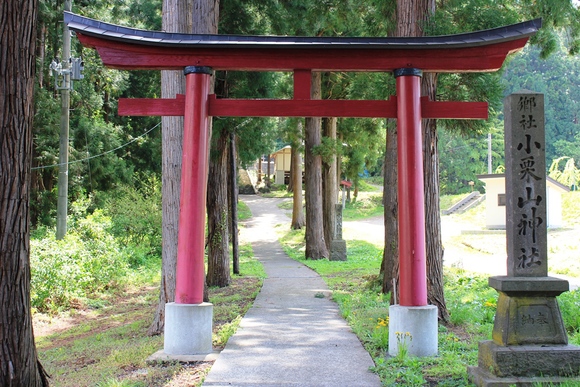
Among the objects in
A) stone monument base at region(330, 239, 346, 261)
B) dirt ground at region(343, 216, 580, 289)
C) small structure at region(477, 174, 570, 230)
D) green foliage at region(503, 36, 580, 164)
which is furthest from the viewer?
green foliage at region(503, 36, 580, 164)

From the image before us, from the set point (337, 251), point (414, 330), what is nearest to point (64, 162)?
point (337, 251)

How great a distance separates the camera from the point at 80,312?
11977mm

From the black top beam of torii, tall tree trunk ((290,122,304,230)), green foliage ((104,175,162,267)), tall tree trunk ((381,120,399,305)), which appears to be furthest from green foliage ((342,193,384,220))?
the black top beam of torii

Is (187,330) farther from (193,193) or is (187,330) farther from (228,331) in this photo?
(193,193)

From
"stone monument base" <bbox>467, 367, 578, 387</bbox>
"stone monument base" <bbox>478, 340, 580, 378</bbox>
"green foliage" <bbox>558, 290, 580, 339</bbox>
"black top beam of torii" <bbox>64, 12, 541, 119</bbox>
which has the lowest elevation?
"green foliage" <bbox>558, 290, 580, 339</bbox>

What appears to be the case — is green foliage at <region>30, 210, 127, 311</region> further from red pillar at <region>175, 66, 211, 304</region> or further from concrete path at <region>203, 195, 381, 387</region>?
red pillar at <region>175, 66, 211, 304</region>

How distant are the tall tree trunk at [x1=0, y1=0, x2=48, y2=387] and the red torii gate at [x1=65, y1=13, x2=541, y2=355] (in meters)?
2.26

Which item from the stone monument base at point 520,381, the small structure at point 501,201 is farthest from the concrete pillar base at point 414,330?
the small structure at point 501,201

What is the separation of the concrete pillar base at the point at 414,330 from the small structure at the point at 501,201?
2292 centimetres

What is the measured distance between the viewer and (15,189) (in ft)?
14.5

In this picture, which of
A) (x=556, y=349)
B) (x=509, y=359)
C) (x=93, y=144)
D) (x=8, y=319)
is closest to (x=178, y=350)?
(x=8, y=319)

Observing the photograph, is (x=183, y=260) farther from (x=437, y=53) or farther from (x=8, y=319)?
(x=437, y=53)

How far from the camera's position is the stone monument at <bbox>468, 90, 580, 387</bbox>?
505 centimetres

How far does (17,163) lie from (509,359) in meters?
4.59
